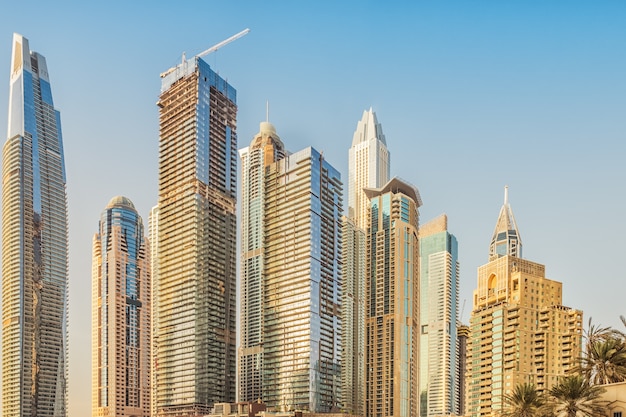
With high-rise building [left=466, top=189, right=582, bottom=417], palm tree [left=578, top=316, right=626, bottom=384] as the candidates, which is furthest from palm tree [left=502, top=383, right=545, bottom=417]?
high-rise building [left=466, top=189, right=582, bottom=417]

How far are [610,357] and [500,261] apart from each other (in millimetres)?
125399

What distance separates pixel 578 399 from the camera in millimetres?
66375

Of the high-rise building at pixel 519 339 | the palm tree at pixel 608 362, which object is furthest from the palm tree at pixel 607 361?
the high-rise building at pixel 519 339

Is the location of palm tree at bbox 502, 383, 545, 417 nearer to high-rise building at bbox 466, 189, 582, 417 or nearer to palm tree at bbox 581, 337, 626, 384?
palm tree at bbox 581, 337, 626, 384

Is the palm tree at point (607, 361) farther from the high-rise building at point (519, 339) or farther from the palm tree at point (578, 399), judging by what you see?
the high-rise building at point (519, 339)

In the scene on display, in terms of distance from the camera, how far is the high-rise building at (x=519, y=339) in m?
180

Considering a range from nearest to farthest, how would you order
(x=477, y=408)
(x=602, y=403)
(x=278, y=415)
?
1. (x=602, y=403)
2. (x=278, y=415)
3. (x=477, y=408)

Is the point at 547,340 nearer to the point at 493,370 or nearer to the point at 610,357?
the point at 493,370

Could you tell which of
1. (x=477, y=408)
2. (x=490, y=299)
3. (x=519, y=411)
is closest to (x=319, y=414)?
(x=477, y=408)

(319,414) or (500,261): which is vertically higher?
(500,261)

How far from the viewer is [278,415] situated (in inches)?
6988

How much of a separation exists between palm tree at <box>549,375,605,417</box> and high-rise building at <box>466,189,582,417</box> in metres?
111

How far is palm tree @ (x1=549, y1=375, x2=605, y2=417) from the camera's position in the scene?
216ft

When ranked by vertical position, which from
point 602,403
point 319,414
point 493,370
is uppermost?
point 602,403
